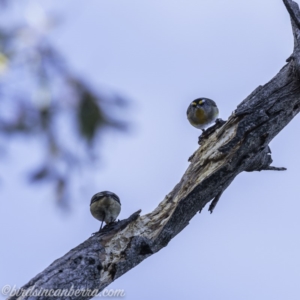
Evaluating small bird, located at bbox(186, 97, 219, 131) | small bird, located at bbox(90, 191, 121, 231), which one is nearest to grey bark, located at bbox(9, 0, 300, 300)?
small bird, located at bbox(90, 191, 121, 231)

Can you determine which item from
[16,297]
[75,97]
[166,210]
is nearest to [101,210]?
[166,210]

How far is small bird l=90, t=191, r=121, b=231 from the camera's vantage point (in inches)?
305

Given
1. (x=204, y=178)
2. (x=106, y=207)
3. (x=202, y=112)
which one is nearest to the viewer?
(x=204, y=178)

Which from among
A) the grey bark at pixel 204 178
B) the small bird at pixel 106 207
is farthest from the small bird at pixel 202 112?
the grey bark at pixel 204 178

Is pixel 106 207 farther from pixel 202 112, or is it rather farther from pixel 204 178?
pixel 204 178

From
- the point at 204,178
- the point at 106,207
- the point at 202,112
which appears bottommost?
the point at 204,178

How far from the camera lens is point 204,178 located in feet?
18.7

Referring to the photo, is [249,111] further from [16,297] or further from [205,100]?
[205,100]

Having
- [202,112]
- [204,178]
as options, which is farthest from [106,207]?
[204,178]

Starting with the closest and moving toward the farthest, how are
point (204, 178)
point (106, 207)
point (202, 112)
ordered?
point (204, 178) → point (106, 207) → point (202, 112)

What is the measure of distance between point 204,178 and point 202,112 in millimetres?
3173

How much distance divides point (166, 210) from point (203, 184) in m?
0.43

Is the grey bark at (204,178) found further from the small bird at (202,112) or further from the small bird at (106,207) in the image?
the small bird at (202,112)

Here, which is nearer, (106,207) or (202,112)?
(106,207)
